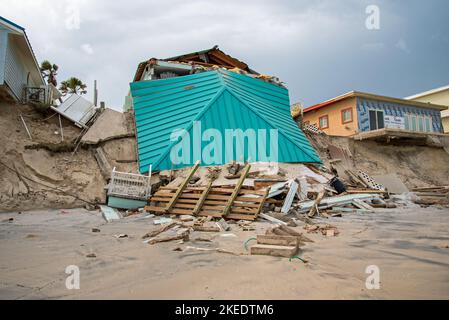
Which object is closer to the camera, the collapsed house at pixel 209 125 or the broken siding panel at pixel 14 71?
the collapsed house at pixel 209 125

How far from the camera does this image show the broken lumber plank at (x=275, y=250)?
12.2 ft

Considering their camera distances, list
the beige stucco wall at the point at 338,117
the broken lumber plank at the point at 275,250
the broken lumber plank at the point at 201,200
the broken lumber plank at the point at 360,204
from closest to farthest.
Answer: the broken lumber plank at the point at 275,250 → the broken lumber plank at the point at 201,200 → the broken lumber plank at the point at 360,204 → the beige stucco wall at the point at 338,117

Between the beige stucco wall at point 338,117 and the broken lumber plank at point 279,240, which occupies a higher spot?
the beige stucco wall at point 338,117

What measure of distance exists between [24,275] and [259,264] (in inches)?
100

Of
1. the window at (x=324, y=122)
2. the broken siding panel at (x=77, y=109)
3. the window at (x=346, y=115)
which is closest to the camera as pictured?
the broken siding panel at (x=77, y=109)

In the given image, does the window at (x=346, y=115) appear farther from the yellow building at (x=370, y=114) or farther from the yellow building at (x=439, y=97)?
the yellow building at (x=439, y=97)

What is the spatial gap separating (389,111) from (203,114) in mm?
17763

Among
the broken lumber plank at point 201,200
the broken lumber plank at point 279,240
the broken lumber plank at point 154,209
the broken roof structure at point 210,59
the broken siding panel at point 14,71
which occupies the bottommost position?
→ the broken lumber plank at point 279,240

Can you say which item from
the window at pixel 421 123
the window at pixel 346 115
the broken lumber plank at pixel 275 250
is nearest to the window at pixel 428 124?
the window at pixel 421 123

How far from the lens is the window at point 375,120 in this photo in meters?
23.0

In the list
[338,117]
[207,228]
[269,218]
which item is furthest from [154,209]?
[338,117]

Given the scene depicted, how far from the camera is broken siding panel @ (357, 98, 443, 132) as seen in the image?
22.6m

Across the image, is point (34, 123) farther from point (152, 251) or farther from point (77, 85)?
point (77, 85)

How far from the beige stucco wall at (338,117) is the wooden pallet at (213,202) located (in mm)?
16827
